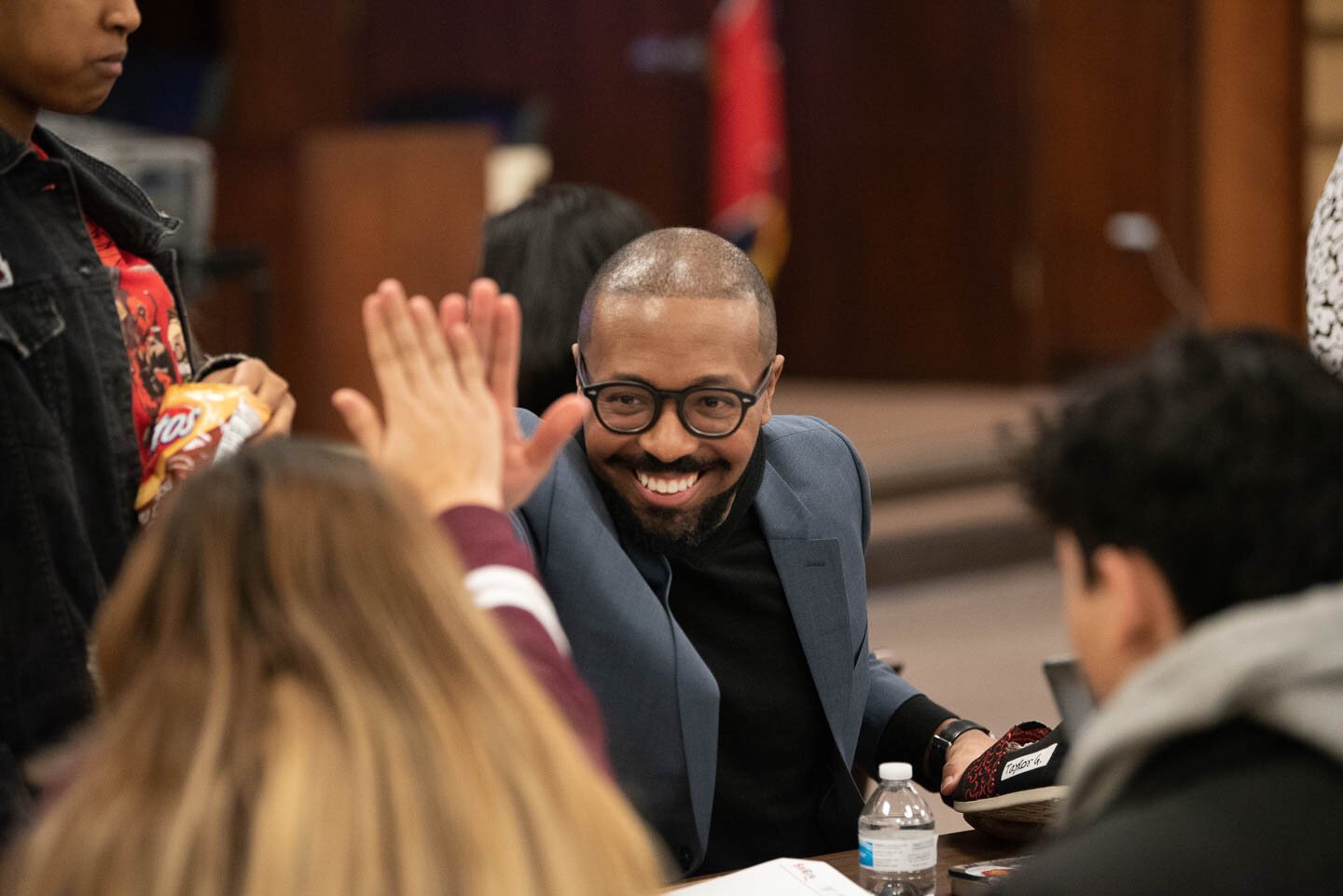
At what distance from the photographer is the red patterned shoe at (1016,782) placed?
1.81 metres

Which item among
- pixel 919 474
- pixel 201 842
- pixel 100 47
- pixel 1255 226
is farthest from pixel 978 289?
pixel 201 842

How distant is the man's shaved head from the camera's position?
6.64ft

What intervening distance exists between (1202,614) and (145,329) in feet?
3.80

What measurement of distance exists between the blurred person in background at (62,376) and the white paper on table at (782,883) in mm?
637

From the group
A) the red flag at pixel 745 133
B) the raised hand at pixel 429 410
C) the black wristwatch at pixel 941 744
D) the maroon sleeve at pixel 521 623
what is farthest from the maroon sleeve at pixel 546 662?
the red flag at pixel 745 133

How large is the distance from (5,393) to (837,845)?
1.14 m

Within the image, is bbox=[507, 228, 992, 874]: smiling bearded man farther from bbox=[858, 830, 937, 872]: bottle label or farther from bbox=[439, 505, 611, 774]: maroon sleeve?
bbox=[439, 505, 611, 774]: maroon sleeve

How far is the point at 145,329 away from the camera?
71.4 inches

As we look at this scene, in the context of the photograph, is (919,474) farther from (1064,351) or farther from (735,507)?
(735,507)

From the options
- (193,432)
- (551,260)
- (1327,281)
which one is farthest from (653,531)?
(551,260)

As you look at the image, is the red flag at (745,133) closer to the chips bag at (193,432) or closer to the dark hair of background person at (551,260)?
the dark hair of background person at (551,260)

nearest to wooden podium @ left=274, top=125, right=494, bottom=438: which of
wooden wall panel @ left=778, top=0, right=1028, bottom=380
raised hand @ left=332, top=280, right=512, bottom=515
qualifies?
wooden wall panel @ left=778, top=0, right=1028, bottom=380

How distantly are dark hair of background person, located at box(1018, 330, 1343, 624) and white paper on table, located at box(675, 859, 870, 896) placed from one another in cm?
55

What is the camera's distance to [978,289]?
8.08m
